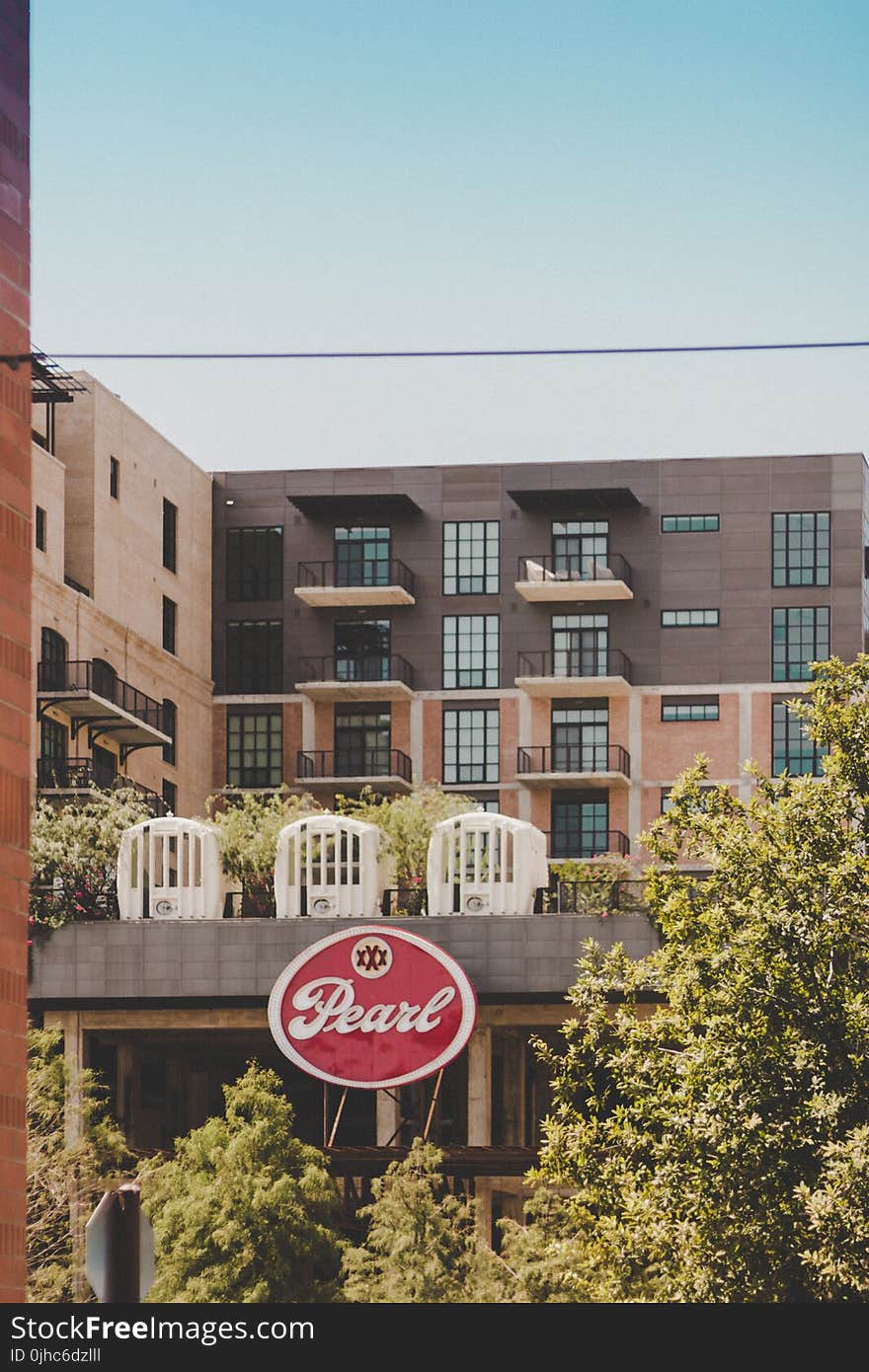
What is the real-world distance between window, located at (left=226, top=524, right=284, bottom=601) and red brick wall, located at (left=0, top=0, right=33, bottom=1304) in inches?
3768

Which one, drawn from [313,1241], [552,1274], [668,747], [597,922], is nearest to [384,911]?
[597,922]

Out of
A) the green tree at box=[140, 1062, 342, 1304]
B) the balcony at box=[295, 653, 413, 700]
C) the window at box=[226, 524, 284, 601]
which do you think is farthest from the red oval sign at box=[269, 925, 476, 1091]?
the window at box=[226, 524, 284, 601]

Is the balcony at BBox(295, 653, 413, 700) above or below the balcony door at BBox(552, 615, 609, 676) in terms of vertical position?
below

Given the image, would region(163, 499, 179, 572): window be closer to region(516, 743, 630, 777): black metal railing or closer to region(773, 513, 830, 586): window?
region(516, 743, 630, 777): black metal railing

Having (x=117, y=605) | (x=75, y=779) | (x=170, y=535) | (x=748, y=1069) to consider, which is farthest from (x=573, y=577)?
(x=748, y=1069)

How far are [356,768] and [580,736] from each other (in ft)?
32.0

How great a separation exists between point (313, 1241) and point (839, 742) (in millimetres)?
17848

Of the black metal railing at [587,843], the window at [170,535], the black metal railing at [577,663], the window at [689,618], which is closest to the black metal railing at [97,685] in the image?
the window at [170,535]

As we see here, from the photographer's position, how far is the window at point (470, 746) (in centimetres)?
10569

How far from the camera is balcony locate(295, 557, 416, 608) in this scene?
106 meters

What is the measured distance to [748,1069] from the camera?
4022cm

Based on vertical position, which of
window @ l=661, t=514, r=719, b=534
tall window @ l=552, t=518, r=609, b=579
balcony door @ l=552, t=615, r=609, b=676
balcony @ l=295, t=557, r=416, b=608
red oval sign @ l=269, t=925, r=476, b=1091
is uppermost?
window @ l=661, t=514, r=719, b=534

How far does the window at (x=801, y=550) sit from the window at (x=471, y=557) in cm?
1205

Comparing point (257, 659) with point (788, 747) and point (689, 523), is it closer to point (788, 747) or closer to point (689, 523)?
point (689, 523)
